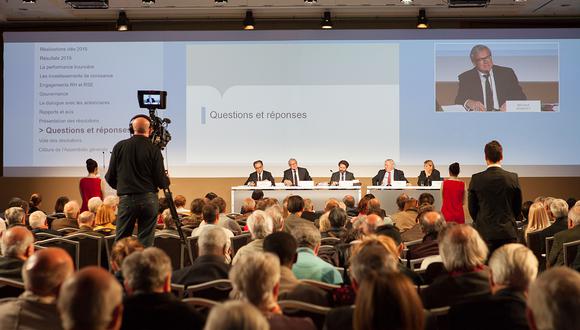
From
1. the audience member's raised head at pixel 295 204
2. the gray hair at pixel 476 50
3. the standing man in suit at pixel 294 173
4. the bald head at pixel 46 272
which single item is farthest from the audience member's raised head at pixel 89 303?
the gray hair at pixel 476 50

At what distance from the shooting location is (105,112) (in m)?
13.1

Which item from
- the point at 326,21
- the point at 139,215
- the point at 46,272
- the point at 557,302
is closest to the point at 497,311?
the point at 557,302

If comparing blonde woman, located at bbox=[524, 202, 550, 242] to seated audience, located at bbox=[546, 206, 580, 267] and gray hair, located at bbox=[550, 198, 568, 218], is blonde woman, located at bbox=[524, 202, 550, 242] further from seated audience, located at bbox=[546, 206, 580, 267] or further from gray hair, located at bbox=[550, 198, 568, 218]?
seated audience, located at bbox=[546, 206, 580, 267]

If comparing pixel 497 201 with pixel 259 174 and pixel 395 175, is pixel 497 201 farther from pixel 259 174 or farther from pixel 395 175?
pixel 259 174

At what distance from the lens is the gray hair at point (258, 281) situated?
2.69 meters

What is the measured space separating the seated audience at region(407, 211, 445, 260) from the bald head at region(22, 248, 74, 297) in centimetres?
305

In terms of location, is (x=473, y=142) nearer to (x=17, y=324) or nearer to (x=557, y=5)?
(x=557, y=5)

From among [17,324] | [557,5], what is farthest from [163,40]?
[17,324]

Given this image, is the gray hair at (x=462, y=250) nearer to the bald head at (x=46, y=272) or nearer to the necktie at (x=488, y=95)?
the bald head at (x=46, y=272)

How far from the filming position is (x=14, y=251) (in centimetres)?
404

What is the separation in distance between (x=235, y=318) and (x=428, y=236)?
3.83 metres

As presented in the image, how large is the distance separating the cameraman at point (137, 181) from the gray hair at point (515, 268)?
3470mm

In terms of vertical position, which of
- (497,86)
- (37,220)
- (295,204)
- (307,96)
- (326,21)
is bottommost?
(37,220)

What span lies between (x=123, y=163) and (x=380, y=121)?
7.72 meters
